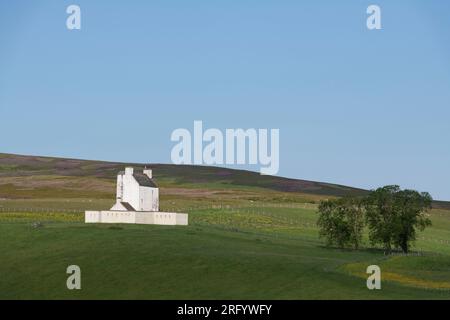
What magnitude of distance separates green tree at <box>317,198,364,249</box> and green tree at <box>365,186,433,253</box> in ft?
4.24

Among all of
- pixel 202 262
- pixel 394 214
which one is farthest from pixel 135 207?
pixel 202 262

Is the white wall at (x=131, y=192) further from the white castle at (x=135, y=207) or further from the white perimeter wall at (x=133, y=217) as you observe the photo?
the white perimeter wall at (x=133, y=217)

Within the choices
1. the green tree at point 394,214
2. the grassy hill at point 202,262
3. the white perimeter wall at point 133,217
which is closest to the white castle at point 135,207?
the white perimeter wall at point 133,217

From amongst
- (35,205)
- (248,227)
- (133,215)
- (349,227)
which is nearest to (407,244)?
(349,227)

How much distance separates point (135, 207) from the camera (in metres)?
110

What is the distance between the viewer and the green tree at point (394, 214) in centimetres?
9497

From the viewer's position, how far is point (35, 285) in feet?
211

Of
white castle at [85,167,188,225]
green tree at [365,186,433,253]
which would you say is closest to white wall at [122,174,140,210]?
white castle at [85,167,188,225]

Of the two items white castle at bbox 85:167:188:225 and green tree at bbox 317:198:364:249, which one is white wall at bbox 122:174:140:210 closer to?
white castle at bbox 85:167:188:225

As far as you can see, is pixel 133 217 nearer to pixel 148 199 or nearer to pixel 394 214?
pixel 148 199

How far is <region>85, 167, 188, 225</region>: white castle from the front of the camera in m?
106
